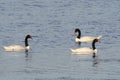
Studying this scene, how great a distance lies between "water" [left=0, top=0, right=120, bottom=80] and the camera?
3347 centimetres

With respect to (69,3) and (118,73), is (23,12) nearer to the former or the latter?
(69,3)

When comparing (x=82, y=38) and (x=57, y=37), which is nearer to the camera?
(x=57, y=37)

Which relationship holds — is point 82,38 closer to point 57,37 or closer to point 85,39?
point 85,39

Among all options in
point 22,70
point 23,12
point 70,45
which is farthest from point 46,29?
point 22,70

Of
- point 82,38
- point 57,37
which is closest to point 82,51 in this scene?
point 57,37

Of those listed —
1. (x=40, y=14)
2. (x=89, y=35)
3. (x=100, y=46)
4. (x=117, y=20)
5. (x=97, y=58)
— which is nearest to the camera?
(x=97, y=58)

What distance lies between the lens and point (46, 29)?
48.0 meters

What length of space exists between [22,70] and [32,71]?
1.72 ft

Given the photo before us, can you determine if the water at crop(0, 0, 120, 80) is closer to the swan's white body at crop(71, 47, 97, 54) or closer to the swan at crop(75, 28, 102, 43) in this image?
the swan at crop(75, 28, 102, 43)

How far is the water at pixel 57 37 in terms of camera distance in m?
33.5

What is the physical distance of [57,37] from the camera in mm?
44594

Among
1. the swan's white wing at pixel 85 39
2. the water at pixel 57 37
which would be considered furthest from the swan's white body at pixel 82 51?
the swan's white wing at pixel 85 39

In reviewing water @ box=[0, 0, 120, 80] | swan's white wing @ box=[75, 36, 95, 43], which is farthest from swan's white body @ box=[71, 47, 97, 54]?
swan's white wing @ box=[75, 36, 95, 43]

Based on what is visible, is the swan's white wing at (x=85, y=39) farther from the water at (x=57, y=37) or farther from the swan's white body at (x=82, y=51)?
the swan's white body at (x=82, y=51)
